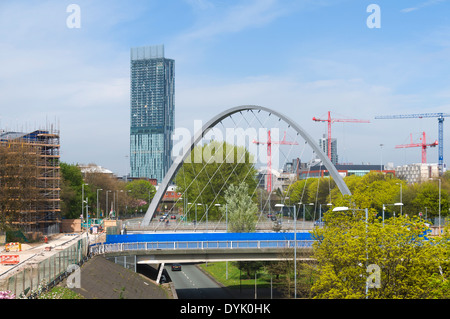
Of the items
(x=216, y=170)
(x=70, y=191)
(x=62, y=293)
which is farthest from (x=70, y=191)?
(x=62, y=293)

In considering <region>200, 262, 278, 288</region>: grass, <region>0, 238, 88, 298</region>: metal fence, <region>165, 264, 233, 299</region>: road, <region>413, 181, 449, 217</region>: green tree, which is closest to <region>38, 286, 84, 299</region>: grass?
<region>0, 238, 88, 298</region>: metal fence

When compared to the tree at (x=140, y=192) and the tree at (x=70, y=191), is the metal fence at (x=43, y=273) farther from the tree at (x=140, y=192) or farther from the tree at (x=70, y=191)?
the tree at (x=140, y=192)

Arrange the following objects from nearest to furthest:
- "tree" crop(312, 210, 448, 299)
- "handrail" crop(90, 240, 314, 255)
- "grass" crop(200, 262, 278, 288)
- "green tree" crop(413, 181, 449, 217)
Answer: "tree" crop(312, 210, 448, 299) < "handrail" crop(90, 240, 314, 255) < "grass" crop(200, 262, 278, 288) < "green tree" crop(413, 181, 449, 217)

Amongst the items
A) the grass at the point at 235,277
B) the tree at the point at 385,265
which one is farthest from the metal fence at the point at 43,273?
the grass at the point at 235,277

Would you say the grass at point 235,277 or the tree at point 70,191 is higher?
the tree at point 70,191

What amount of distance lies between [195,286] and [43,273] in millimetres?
28386

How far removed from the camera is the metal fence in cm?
2200

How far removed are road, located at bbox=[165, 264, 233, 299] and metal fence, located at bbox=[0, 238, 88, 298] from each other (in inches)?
520

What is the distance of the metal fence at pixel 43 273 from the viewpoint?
72.2 ft

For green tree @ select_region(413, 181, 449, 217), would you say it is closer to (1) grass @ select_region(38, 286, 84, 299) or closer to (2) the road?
(2) the road

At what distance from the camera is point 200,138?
3017 inches

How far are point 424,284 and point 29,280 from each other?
54.8ft

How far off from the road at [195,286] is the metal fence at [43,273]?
13205mm

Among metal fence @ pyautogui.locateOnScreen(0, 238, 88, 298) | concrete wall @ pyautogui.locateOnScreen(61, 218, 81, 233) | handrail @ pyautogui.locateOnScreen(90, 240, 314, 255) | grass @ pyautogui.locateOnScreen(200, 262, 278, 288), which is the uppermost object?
metal fence @ pyautogui.locateOnScreen(0, 238, 88, 298)
